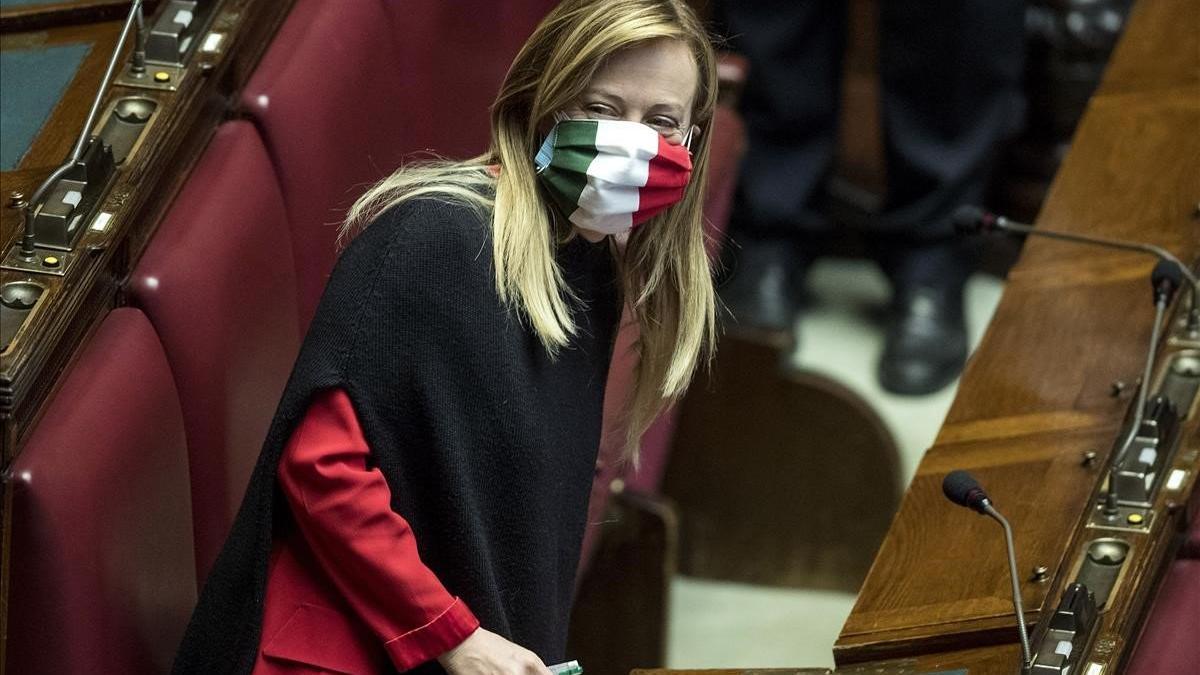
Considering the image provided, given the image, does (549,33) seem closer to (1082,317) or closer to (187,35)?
(187,35)

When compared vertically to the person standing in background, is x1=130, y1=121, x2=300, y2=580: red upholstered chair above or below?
below

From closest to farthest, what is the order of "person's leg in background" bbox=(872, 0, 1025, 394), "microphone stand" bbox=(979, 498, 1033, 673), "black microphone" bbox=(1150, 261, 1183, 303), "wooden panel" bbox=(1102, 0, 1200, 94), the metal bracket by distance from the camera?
"microphone stand" bbox=(979, 498, 1033, 673) < the metal bracket < "black microphone" bbox=(1150, 261, 1183, 303) < "wooden panel" bbox=(1102, 0, 1200, 94) < "person's leg in background" bbox=(872, 0, 1025, 394)

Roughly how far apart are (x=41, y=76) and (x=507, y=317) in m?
0.56

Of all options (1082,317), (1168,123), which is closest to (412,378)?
(1082,317)

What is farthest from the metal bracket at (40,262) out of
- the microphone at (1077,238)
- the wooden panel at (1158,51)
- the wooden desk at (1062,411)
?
the wooden panel at (1158,51)

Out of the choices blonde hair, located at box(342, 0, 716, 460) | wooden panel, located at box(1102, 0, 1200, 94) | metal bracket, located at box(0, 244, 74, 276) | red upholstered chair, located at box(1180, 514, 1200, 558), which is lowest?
metal bracket, located at box(0, 244, 74, 276)

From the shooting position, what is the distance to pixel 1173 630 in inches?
57.6

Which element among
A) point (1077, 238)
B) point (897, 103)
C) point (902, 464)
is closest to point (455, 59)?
point (1077, 238)

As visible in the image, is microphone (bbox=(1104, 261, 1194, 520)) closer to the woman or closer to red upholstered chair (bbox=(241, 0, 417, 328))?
the woman

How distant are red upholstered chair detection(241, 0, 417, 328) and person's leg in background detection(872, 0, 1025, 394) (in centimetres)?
82

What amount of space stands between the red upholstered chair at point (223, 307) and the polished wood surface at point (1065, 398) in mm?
497

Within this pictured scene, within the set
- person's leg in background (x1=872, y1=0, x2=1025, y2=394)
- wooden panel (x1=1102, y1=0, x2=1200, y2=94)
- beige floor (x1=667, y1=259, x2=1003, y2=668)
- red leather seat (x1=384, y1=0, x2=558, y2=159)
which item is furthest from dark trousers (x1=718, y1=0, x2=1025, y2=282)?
red leather seat (x1=384, y1=0, x2=558, y2=159)

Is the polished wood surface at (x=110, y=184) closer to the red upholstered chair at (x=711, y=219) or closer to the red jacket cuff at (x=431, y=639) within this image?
the red jacket cuff at (x=431, y=639)

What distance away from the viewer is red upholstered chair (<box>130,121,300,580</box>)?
158cm
